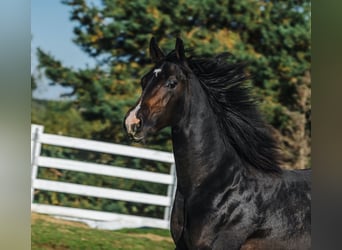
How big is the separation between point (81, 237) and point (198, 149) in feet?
3.98

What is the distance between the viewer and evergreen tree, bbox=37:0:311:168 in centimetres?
355

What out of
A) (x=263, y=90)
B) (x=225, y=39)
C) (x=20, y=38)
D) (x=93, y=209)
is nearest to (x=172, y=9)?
(x=225, y=39)

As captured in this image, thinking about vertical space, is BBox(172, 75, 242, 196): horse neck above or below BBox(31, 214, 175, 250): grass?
above

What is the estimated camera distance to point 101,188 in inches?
145

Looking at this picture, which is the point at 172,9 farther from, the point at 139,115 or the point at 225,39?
the point at 139,115

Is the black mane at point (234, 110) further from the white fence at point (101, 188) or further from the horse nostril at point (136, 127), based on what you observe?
the white fence at point (101, 188)

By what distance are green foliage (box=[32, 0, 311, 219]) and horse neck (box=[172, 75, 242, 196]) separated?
21.3 inches

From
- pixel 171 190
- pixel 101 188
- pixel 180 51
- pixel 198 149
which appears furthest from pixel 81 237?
pixel 180 51

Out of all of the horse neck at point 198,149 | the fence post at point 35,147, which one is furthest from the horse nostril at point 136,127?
the fence post at point 35,147

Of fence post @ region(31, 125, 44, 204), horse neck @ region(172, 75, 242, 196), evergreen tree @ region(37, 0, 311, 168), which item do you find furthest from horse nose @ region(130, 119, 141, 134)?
fence post @ region(31, 125, 44, 204)

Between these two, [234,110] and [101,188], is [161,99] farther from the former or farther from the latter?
[101,188]

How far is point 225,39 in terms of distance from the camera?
3.54 m

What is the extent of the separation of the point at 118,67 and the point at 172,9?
20.7 inches

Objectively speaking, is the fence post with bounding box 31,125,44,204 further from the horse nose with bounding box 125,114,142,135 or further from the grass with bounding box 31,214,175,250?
the horse nose with bounding box 125,114,142,135
